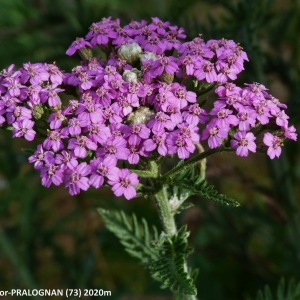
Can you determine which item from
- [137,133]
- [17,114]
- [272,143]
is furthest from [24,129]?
[272,143]

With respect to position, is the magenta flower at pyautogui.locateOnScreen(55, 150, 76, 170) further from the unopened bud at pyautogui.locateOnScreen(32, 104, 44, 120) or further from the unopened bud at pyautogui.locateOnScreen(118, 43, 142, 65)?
the unopened bud at pyautogui.locateOnScreen(118, 43, 142, 65)

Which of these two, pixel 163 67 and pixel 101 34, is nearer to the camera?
pixel 163 67

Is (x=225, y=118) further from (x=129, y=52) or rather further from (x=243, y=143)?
(x=129, y=52)

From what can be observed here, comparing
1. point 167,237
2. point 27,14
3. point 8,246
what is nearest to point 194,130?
point 167,237

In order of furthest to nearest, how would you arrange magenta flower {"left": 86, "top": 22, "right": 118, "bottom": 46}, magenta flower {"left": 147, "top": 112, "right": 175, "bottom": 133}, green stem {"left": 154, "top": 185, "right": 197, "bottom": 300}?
magenta flower {"left": 86, "top": 22, "right": 118, "bottom": 46} < green stem {"left": 154, "top": 185, "right": 197, "bottom": 300} < magenta flower {"left": 147, "top": 112, "right": 175, "bottom": 133}

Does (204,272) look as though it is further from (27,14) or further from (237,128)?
(27,14)

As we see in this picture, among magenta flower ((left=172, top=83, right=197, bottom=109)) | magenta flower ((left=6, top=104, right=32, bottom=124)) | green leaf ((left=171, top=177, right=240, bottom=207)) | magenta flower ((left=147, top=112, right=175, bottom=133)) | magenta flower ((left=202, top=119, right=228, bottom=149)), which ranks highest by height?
magenta flower ((left=6, top=104, right=32, bottom=124))

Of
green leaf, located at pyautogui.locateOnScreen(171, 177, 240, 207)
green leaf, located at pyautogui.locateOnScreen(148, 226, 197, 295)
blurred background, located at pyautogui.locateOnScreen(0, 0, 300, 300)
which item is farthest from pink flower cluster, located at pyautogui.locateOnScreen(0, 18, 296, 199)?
blurred background, located at pyautogui.locateOnScreen(0, 0, 300, 300)
